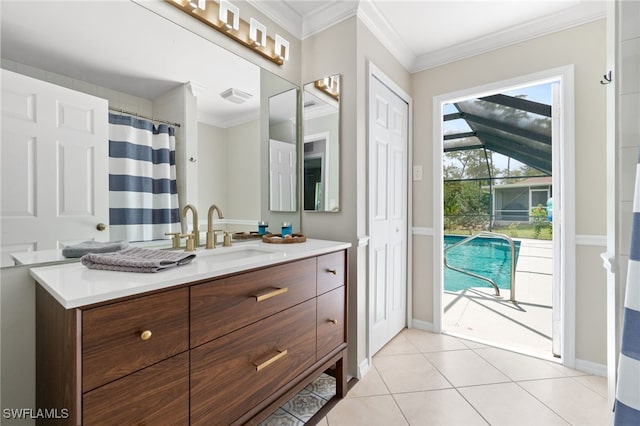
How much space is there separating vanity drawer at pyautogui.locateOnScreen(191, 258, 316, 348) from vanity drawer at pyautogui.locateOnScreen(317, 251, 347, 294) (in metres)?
0.10

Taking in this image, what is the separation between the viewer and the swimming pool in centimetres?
451

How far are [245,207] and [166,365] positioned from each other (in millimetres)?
1024

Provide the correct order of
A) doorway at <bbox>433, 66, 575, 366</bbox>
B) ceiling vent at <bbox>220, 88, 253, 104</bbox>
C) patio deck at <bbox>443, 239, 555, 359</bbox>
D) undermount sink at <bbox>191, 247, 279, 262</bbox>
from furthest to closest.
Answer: patio deck at <bbox>443, 239, 555, 359</bbox>, doorway at <bbox>433, 66, 575, 366</bbox>, ceiling vent at <bbox>220, 88, 253, 104</bbox>, undermount sink at <bbox>191, 247, 279, 262</bbox>

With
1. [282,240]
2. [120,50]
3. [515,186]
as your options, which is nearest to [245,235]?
[282,240]

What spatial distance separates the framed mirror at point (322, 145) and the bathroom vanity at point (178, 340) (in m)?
0.61

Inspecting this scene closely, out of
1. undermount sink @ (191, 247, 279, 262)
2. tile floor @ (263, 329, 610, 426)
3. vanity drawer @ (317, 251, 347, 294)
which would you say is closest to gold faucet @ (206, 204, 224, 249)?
undermount sink @ (191, 247, 279, 262)

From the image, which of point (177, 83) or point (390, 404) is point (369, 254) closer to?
point (390, 404)

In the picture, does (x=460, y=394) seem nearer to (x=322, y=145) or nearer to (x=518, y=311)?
(x=322, y=145)

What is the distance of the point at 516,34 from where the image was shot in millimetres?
2129

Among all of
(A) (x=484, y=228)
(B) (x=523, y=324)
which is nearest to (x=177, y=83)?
(B) (x=523, y=324)

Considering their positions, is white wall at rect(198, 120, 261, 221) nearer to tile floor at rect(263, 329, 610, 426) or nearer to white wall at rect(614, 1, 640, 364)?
tile floor at rect(263, 329, 610, 426)

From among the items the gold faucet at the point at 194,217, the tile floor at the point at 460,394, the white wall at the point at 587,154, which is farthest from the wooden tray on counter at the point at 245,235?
the white wall at the point at 587,154

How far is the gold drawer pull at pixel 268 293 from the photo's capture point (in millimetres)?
1136

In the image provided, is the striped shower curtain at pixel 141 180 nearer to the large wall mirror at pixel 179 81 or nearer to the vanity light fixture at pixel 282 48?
the large wall mirror at pixel 179 81
